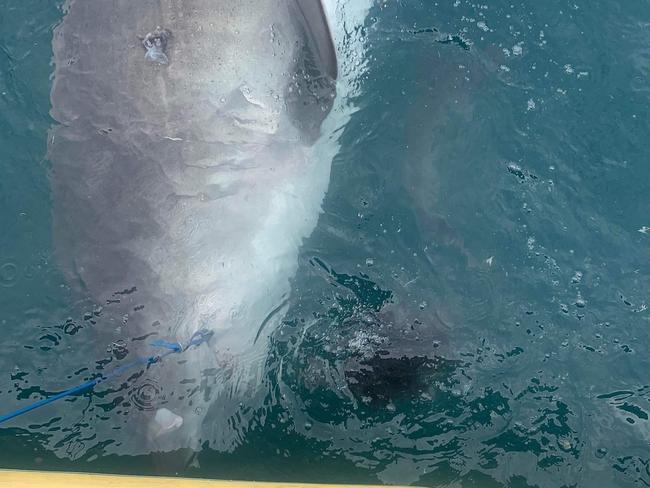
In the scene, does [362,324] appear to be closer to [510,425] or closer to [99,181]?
[510,425]

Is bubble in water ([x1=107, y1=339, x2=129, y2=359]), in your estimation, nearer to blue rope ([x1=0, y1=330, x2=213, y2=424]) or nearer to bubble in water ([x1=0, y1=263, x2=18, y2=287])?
blue rope ([x1=0, y1=330, x2=213, y2=424])

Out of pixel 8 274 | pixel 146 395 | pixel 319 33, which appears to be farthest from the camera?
pixel 8 274

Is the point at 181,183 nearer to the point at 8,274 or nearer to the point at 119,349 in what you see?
the point at 119,349

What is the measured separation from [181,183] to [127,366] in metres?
0.97

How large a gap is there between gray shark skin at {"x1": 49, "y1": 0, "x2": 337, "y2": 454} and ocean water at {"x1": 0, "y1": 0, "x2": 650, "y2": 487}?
225 mm

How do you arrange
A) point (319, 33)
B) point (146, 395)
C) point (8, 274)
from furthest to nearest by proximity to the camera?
1. point (8, 274)
2. point (319, 33)
3. point (146, 395)

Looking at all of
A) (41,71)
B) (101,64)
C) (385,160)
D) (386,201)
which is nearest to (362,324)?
(386,201)

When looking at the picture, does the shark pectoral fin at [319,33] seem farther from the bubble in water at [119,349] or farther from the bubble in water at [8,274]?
the bubble in water at [8,274]

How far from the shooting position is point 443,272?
403cm

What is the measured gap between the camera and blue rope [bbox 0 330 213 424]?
3561mm

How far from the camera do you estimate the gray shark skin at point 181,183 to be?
11.6ft

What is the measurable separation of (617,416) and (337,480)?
1514 mm

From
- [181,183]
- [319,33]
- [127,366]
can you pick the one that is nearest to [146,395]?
[127,366]

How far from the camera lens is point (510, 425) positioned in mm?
3695
